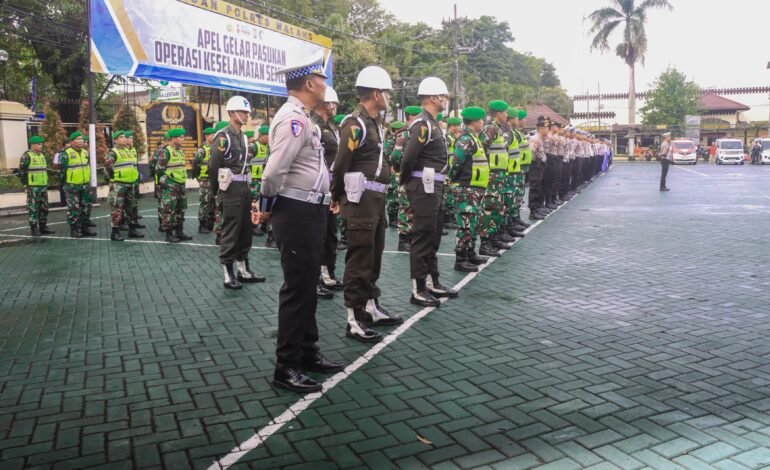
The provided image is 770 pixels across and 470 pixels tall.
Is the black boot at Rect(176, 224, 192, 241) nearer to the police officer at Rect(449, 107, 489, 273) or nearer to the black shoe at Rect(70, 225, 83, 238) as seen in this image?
the black shoe at Rect(70, 225, 83, 238)

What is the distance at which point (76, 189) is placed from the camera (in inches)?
486

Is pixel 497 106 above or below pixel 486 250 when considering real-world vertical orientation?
above

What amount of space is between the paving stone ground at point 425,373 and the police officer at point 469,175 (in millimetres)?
632

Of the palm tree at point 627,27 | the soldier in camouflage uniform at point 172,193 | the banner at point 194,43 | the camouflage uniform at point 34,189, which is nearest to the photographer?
the soldier in camouflage uniform at point 172,193

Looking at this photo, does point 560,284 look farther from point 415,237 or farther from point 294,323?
point 294,323

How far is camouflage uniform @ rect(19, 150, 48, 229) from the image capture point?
→ 12.5 metres

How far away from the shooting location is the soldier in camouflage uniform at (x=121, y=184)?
11711 mm

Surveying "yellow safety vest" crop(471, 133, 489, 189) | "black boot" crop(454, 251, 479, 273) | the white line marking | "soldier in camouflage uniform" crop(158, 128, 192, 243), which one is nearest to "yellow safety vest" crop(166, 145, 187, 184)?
"soldier in camouflage uniform" crop(158, 128, 192, 243)

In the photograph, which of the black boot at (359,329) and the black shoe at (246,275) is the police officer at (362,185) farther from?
the black shoe at (246,275)

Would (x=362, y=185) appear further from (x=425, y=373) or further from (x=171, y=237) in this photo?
(x=171, y=237)

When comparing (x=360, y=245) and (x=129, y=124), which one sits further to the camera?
(x=129, y=124)

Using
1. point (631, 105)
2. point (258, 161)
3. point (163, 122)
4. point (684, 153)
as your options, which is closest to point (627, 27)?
point (631, 105)

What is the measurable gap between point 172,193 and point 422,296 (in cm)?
655

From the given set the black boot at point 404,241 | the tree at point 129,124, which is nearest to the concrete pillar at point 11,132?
the tree at point 129,124
